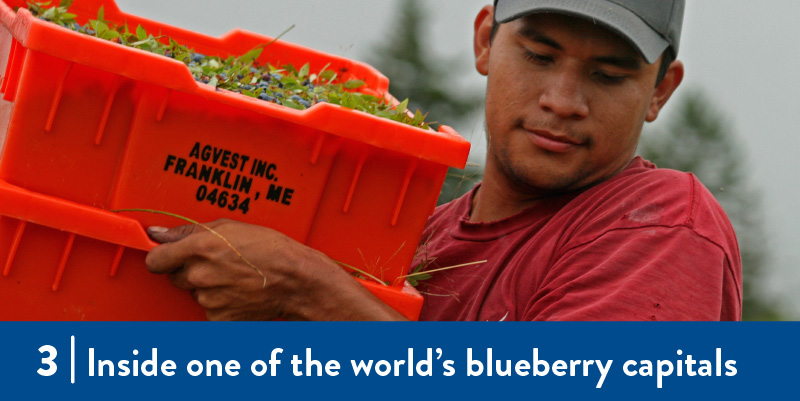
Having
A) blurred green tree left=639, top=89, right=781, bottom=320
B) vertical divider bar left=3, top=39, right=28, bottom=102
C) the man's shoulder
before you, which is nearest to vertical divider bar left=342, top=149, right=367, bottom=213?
the man's shoulder

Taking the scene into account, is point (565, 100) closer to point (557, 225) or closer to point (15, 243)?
point (557, 225)

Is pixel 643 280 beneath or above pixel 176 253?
above

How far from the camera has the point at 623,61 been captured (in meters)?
2.38

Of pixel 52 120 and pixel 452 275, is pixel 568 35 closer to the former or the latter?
pixel 452 275

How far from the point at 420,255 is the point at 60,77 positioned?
3.77ft

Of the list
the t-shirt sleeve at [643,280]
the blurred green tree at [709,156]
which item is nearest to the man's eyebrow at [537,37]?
the t-shirt sleeve at [643,280]

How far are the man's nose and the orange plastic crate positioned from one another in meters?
0.36

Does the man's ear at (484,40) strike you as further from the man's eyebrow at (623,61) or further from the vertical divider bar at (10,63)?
the vertical divider bar at (10,63)

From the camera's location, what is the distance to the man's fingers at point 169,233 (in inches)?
80.7

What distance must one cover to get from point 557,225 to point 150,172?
1.06 m

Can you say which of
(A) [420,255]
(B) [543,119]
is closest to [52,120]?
(A) [420,255]

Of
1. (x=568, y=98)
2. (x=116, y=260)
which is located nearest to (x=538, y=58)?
(x=568, y=98)

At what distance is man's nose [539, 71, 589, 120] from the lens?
2.35 m

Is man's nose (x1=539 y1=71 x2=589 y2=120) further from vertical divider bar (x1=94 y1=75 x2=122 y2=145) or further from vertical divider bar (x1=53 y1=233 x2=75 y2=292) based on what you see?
vertical divider bar (x1=53 y1=233 x2=75 y2=292)
